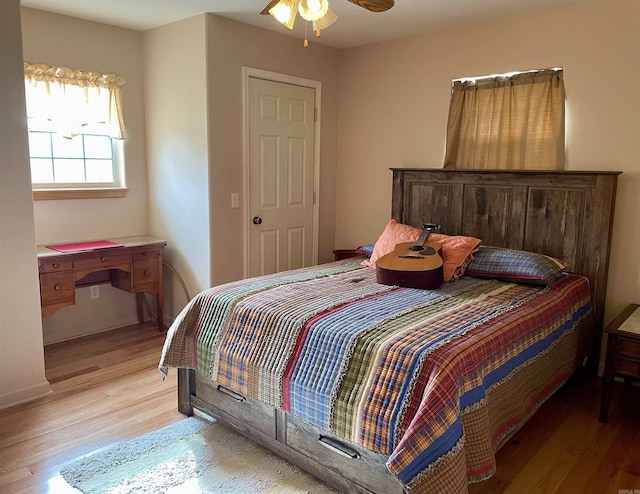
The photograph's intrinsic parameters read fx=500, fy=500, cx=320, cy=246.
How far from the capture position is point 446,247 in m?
3.19

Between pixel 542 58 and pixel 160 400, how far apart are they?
327 centimetres

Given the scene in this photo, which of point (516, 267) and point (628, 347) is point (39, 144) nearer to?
point (516, 267)

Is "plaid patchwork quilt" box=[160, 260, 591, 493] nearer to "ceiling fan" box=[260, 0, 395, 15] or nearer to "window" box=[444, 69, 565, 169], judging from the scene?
"window" box=[444, 69, 565, 169]

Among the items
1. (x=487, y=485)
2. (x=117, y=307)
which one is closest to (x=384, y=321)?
(x=487, y=485)

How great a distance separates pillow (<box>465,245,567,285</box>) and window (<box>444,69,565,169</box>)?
28.2 inches

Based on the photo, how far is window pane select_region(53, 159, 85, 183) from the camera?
3.75 m

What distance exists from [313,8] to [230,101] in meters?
1.77

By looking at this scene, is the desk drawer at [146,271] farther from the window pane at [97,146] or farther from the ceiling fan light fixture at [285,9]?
the ceiling fan light fixture at [285,9]

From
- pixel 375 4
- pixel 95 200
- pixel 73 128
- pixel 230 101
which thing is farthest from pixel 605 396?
pixel 73 128

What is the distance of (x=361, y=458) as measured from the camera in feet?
6.34

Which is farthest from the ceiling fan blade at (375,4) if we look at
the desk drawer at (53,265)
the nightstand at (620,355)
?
the desk drawer at (53,265)

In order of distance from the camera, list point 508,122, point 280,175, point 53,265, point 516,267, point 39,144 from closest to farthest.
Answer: point 516,267
point 53,265
point 508,122
point 39,144
point 280,175

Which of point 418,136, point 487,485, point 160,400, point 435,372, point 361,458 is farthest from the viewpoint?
point 418,136

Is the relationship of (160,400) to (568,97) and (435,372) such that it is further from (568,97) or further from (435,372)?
(568,97)
